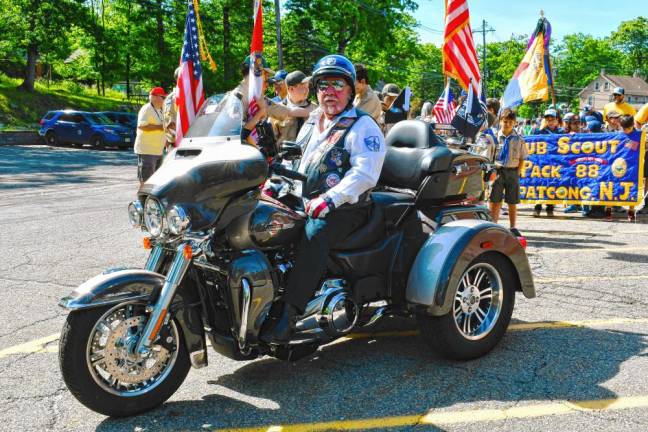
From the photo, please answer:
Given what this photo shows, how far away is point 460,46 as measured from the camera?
317 inches

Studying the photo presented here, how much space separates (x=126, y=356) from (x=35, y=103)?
3747cm

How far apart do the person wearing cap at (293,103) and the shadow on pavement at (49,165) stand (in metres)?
8.79

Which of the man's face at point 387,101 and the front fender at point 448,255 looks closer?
the front fender at point 448,255

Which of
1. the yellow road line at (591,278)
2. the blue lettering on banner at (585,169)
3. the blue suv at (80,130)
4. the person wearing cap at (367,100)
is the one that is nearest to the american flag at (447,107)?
the person wearing cap at (367,100)

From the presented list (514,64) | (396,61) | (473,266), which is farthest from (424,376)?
(514,64)

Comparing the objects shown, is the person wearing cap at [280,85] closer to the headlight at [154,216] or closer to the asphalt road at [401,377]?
the asphalt road at [401,377]

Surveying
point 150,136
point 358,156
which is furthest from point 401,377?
point 150,136

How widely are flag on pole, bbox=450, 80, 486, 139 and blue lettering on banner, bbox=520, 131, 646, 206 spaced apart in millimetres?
4310

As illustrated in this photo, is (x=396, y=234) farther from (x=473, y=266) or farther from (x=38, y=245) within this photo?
(x=38, y=245)

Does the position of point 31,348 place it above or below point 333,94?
below

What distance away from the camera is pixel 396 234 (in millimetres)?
4387

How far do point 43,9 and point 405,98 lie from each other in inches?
1255

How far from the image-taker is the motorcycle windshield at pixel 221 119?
3730 mm

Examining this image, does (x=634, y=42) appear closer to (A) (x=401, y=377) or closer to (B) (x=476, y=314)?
(B) (x=476, y=314)
